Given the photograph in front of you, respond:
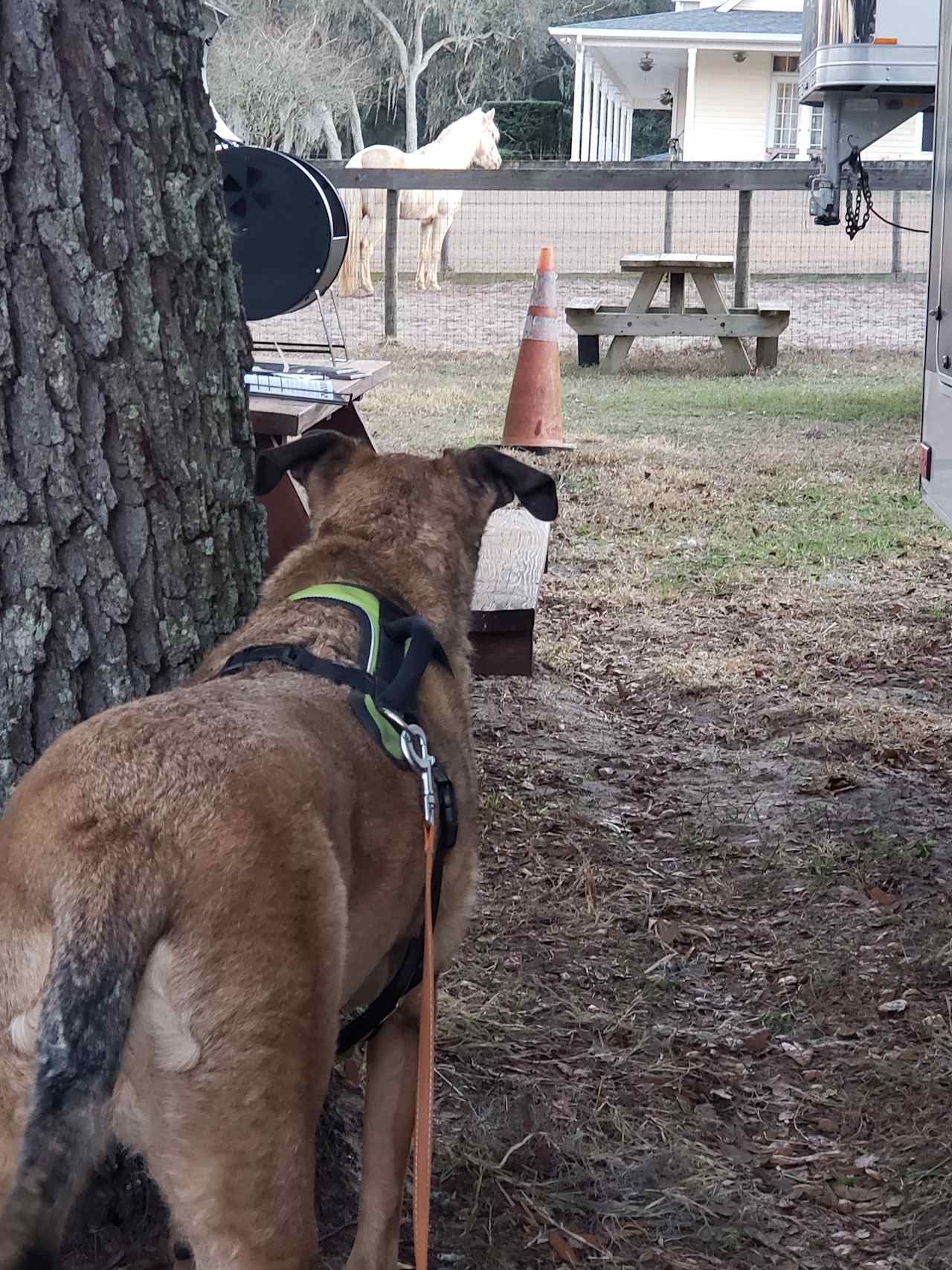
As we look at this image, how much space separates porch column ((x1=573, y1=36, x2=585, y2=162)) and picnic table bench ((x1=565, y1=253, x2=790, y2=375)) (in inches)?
914

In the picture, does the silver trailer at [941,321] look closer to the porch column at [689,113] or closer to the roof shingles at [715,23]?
the roof shingles at [715,23]

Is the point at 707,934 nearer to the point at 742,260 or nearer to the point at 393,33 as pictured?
the point at 742,260

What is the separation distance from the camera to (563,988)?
3682 mm

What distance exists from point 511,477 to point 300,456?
47cm

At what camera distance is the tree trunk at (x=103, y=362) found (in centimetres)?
249

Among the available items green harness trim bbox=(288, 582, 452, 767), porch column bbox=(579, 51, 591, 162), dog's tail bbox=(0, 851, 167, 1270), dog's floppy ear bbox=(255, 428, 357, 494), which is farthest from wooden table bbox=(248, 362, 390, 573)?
porch column bbox=(579, 51, 591, 162)

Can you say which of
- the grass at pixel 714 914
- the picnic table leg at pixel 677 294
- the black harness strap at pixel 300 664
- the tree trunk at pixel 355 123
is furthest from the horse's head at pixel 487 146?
the black harness strap at pixel 300 664

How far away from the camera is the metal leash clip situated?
87.0 inches

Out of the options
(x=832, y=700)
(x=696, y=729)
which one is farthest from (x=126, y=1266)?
(x=832, y=700)

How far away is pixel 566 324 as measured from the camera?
1806cm

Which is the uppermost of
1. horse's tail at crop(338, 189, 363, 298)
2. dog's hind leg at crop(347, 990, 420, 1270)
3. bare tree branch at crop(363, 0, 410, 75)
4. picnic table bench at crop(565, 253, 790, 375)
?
bare tree branch at crop(363, 0, 410, 75)

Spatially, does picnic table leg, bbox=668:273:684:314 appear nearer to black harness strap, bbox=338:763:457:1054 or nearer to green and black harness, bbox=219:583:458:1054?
green and black harness, bbox=219:583:458:1054

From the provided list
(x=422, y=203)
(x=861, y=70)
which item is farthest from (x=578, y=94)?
(x=861, y=70)

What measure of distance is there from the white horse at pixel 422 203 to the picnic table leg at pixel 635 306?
13.0ft
